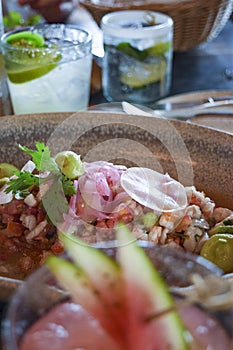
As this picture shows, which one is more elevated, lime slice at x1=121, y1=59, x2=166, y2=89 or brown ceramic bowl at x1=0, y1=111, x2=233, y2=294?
brown ceramic bowl at x1=0, y1=111, x2=233, y2=294

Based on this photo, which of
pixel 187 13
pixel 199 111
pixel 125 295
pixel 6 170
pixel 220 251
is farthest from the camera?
pixel 187 13

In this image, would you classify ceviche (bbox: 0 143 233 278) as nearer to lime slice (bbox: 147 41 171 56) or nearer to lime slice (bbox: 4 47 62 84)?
lime slice (bbox: 4 47 62 84)

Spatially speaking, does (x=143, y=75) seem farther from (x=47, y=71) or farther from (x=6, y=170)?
(x=6, y=170)

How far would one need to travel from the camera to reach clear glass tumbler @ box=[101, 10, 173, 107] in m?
1.44

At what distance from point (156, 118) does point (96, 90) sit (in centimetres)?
48

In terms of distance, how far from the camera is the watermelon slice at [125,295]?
454 millimetres

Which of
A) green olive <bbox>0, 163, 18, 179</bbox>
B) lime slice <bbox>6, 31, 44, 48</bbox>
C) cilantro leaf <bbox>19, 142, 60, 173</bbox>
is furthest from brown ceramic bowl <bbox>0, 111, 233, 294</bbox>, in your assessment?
lime slice <bbox>6, 31, 44, 48</bbox>

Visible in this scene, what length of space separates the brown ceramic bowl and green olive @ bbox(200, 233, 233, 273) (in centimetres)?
19

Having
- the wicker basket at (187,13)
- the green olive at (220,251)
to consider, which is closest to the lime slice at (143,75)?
the wicker basket at (187,13)

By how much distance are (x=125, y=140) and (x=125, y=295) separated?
0.67m

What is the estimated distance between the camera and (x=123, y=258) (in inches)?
19.6

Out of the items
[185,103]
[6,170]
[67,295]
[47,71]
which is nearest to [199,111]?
[185,103]

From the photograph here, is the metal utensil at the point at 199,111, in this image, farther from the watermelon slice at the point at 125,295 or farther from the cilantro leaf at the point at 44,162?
the watermelon slice at the point at 125,295

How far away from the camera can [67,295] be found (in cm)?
49
